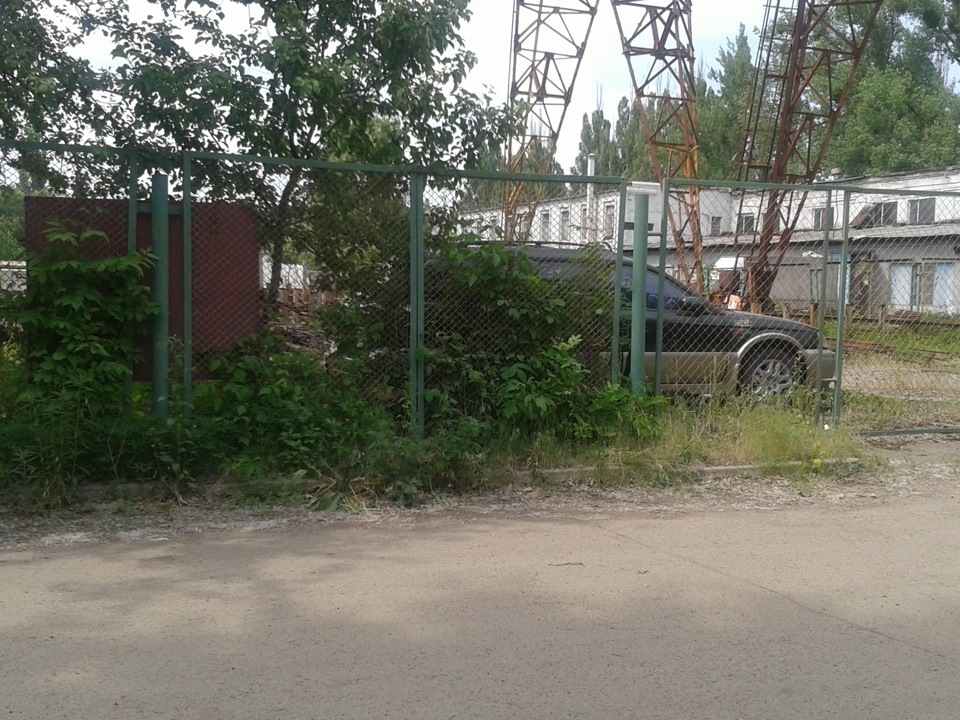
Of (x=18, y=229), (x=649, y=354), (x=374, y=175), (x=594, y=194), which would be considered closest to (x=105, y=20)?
(x=18, y=229)

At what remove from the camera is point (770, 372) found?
966cm

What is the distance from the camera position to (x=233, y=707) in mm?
3777

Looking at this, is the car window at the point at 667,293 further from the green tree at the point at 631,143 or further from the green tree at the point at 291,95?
the green tree at the point at 631,143

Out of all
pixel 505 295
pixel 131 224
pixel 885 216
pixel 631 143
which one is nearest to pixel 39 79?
pixel 131 224

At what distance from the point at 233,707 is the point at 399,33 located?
18.9 ft

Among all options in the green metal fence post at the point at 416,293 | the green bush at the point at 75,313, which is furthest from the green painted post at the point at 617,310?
the green bush at the point at 75,313

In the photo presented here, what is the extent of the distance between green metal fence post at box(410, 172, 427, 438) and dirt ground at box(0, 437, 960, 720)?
101 centimetres

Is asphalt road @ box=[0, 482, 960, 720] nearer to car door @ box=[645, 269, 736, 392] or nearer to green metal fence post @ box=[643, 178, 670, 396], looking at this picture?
green metal fence post @ box=[643, 178, 670, 396]

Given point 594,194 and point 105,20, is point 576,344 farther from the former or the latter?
point 105,20

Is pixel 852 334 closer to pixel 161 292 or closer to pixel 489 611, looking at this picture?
pixel 489 611

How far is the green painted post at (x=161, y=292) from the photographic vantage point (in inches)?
279

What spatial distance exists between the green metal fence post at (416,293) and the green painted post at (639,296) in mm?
1912

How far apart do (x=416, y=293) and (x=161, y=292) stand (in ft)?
6.43

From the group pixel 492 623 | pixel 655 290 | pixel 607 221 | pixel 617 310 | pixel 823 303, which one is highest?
pixel 607 221
